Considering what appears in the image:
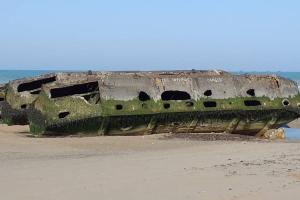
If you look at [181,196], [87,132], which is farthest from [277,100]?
[181,196]

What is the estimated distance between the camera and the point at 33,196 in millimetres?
4906

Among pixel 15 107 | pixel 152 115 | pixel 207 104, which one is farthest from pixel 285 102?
pixel 15 107

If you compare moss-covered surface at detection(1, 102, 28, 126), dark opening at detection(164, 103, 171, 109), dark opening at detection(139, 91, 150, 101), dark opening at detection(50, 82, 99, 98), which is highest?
dark opening at detection(50, 82, 99, 98)

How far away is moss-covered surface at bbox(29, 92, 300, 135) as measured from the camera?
477 inches

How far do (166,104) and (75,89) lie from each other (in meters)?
2.11

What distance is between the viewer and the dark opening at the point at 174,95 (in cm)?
1338

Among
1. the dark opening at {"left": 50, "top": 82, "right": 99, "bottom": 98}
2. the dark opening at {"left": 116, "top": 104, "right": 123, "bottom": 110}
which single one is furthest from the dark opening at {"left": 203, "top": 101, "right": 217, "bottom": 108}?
the dark opening at {"left": 50, "top": 82, "right": 99, "bottom": 98}

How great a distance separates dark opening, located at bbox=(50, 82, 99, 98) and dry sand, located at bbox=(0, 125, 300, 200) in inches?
134

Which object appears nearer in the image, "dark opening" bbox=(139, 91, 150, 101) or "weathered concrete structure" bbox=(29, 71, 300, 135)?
"weathered concrete structure" bbox=(29, 71, 300, 135)

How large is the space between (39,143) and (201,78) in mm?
4807

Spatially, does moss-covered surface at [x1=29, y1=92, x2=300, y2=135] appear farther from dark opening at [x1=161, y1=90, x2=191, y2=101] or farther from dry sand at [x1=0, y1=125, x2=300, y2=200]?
dry sand at [x1=0, y1=125, x2=300, y2=200]

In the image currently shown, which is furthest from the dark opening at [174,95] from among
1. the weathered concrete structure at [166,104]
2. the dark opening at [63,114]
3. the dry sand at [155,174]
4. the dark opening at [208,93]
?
the dry sand at [155,174]

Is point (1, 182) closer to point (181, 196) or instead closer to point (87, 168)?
point (87, 168)

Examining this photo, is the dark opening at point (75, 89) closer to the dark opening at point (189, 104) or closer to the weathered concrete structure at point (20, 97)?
the weathered concrete structure at point (20, 97)
